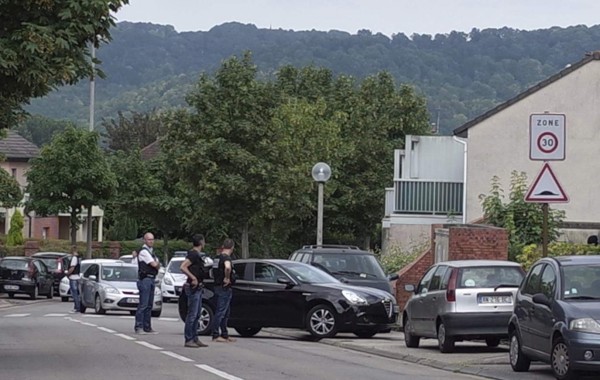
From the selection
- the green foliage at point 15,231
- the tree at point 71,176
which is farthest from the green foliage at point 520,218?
the green foliage at point 15,231

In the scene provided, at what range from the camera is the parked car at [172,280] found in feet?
146

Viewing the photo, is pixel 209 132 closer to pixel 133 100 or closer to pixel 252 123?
pixel 252 123

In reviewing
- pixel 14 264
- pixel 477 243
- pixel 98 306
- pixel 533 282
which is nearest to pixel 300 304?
pixel 477 243

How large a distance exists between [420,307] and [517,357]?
4760 millimetres

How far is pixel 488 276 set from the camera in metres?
20.9

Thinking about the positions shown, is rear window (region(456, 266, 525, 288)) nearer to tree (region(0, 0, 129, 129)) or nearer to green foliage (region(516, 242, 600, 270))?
green foliage (region(516, 242, 600, 270))

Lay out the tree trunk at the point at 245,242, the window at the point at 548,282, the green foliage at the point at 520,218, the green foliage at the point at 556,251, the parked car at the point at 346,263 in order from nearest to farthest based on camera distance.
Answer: the window at the point at 548,282, the green foliage at the point at 556,251, the parked car at the point at 346,263, the green foliage at the point at 520,218, the tree trunk at the point at 245,242

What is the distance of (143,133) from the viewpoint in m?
116

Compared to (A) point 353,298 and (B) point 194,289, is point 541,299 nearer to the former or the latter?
(B) point 194,289

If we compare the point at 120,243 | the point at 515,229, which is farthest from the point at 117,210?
the point at 515,229

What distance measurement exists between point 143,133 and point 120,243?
1680 inches

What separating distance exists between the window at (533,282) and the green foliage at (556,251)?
8.49 metres

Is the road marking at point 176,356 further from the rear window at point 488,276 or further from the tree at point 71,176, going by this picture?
the tree at point 71,176

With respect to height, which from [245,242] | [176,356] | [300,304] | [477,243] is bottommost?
[176,356]
